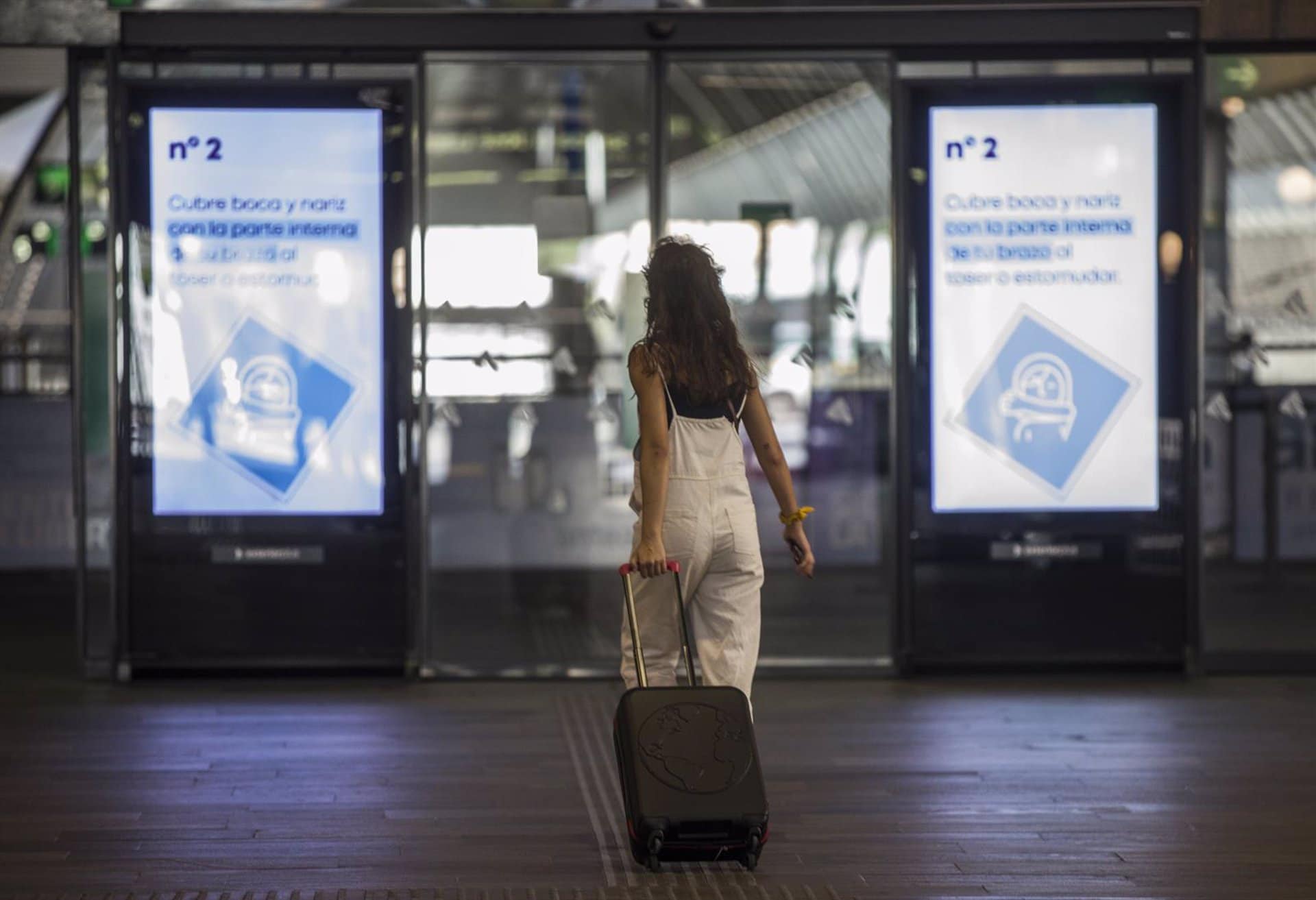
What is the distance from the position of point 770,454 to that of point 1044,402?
336 cm

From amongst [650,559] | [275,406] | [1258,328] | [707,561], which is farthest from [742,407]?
[1258,328]

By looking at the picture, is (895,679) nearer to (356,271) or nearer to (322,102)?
(356,271)

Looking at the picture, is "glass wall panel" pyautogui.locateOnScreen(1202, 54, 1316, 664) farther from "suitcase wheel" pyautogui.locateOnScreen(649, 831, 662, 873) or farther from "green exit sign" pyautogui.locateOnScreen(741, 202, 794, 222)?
"suitcase wheel" pyautogui.locateOnScreen(649, 831, 662, 873)

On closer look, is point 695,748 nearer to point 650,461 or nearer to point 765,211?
point 650,461

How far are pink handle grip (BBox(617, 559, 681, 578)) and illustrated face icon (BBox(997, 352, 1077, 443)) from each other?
365cm

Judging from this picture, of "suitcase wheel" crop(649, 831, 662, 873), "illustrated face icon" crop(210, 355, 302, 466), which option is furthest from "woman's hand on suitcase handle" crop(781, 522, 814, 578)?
"illustrated face icon" crop(210, 355, 302, 466)

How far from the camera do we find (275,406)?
8148mm

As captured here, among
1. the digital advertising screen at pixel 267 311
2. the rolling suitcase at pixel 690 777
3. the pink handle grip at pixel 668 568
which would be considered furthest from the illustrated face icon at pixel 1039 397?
the rolling suitcase at pixel 690 777

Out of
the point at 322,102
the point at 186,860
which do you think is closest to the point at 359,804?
the point at 186,860

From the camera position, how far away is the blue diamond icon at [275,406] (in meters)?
8.11

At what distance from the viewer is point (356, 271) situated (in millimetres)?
8141

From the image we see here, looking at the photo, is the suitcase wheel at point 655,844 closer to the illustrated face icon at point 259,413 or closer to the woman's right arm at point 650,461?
the woman's right arm at point 650,461

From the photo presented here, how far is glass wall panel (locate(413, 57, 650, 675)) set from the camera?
8336 millimetres

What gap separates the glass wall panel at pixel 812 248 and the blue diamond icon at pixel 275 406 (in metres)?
1.81
